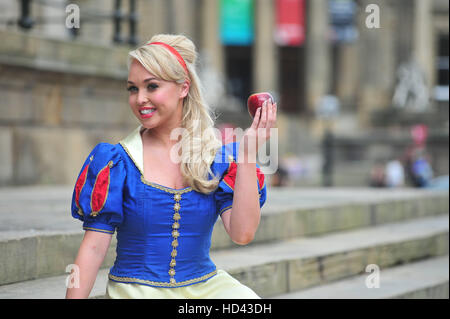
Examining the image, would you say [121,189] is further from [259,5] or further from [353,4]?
[353,4]

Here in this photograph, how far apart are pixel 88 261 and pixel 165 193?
0.37m

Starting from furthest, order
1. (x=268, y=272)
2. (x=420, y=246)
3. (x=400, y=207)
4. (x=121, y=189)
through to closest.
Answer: (x=400, y=207) → (x=420, y=246) → (x=268, y=272) → (x=121, y=189)

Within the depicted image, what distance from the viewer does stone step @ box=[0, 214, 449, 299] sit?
3.90 meters

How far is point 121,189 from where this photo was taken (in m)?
2.57

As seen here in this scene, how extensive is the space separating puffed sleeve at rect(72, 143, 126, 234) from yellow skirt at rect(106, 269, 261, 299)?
226 mm

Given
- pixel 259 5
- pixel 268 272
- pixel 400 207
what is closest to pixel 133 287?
pixel 268 272

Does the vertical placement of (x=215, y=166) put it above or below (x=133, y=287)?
above

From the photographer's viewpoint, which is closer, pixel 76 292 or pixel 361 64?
pixel 76 292

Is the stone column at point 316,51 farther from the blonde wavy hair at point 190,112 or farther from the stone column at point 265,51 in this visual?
the blonde wavy hair at point 190,112

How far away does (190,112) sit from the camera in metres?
2.78

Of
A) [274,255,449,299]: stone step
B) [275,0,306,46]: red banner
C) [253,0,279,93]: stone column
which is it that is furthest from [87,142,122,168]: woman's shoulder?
[275,0,306,46]: red banner

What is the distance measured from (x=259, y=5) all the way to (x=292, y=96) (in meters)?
5.81

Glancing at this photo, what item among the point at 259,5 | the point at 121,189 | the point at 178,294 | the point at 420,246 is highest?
the point at 259,5
